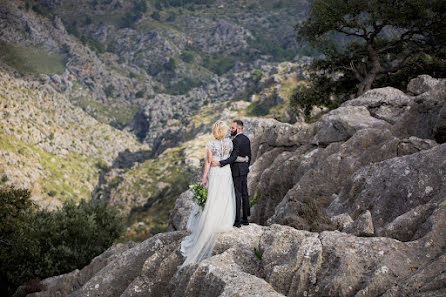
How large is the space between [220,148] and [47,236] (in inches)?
1177

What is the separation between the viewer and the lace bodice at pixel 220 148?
12.2 meters

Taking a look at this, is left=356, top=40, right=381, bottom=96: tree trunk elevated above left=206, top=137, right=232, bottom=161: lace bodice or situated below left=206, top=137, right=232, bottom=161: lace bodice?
below

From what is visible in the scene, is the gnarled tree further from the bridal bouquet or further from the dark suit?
the bridal bouquet

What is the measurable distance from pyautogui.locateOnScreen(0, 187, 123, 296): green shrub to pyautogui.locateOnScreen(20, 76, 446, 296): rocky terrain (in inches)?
199

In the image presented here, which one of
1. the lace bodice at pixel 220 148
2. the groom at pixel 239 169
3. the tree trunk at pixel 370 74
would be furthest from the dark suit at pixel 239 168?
the tree trunk at pixel 370 74

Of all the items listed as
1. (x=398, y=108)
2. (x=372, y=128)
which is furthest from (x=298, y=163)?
(x=398, y=108)

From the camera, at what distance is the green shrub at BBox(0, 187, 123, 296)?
24.2m

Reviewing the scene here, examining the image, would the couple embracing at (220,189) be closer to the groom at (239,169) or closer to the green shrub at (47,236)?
the groom at (239,169)

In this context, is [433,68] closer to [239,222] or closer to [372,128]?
[372,128]

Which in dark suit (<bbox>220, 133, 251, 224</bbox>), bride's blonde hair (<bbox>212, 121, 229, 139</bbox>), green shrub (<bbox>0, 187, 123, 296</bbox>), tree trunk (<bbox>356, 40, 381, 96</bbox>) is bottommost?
green shrub (<bbox>0, 187, 123, 296</bbox>)

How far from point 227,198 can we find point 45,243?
2979 centimetres

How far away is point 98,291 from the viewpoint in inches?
549

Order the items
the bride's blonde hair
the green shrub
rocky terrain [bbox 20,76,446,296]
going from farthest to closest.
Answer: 1. the green shrub
2. the bride's blonde hair
3. rocky terrain [bbox 20,76,446,296]

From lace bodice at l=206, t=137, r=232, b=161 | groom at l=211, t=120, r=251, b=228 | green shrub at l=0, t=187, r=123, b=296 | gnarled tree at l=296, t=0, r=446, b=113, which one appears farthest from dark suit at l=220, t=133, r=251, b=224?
gnarled tree at l=296, t=0, r=446, b=113
